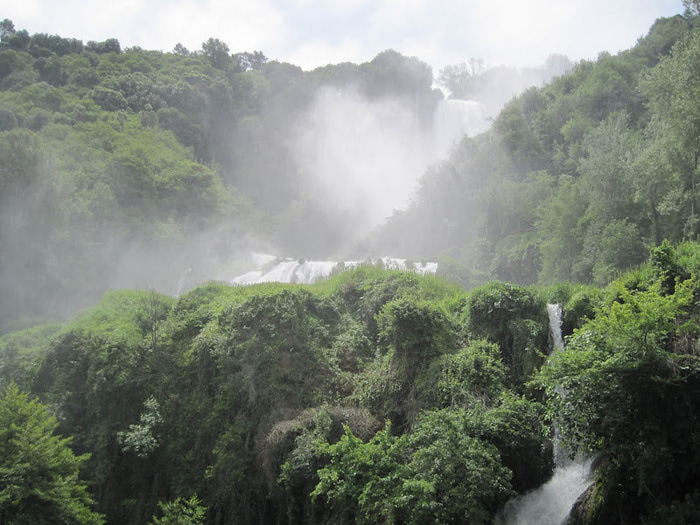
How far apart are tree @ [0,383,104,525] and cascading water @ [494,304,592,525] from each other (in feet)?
32.7

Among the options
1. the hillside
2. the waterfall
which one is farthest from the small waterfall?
the waterfall

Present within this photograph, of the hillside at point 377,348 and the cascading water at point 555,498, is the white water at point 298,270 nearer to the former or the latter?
the hillside at point 377,348

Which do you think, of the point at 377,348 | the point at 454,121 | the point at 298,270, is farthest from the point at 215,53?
the point at 377,348

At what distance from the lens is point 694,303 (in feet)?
34.5

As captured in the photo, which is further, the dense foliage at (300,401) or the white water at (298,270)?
the white water at (298,270)

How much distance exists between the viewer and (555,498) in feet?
35.0

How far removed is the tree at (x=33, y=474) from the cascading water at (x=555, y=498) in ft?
32.7

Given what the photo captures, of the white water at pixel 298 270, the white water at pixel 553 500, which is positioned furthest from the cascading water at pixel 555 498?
the white water at pixel 298 270

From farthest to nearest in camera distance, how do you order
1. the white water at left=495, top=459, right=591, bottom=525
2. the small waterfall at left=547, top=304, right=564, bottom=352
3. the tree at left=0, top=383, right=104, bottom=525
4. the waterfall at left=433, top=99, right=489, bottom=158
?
the waterfall at left=433, top=99, right=489, bottom=158 < the small waterfall at left=547, top=304, right=564, bottom=352 < the tree at left=0, top=383, right=104, bottom=525 < the white water at left=495, top=459, right=591, bottom=525

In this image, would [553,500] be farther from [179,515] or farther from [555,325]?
[179,515]

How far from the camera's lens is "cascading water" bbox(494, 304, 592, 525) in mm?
10305

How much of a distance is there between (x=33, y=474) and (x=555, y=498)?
11717 mm

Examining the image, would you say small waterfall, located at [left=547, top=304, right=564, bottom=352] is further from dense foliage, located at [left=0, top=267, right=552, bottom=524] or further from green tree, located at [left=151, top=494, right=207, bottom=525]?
green tree, located at [left=151, top=494, right=207, bottom=525]

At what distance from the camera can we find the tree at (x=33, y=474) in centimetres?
1186
